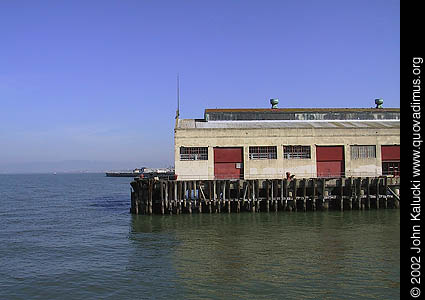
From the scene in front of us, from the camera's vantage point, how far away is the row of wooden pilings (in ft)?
127

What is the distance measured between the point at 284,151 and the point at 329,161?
16.0 feet

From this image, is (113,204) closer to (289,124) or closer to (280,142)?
(280,142)

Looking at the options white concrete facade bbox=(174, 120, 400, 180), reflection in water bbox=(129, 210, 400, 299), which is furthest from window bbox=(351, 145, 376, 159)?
reflection in water bbox=(129, 210, 400, 299)

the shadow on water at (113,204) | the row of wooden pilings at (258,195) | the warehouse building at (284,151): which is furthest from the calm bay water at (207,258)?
the shadow on water at (113,204)

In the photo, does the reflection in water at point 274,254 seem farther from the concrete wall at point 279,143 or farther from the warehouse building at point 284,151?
the warehouse building at point 284,151

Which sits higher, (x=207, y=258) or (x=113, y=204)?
(x=207, y=258)

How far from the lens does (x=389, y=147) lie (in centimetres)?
4372

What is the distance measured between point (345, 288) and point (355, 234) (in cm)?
1177

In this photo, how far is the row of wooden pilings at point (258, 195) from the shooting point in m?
38.6

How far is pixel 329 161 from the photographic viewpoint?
1694 inches

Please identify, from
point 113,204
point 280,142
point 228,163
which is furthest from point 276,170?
point 113,204

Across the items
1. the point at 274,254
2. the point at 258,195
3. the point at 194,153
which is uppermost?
the point at 194,153
